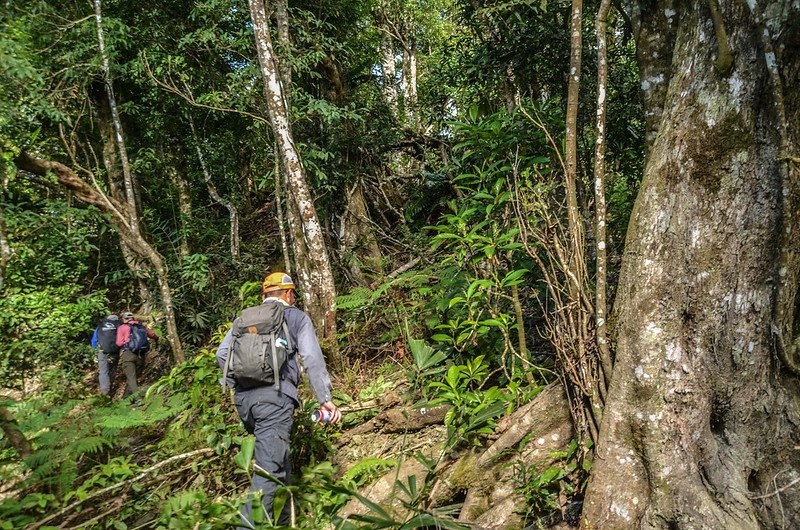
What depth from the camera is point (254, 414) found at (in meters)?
3.88

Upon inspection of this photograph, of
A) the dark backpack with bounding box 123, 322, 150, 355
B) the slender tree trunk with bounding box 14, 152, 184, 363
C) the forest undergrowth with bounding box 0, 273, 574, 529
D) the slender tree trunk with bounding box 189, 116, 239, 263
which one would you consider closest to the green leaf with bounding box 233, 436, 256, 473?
the forest undergrowth with bounding box 0, 273, 574, 529

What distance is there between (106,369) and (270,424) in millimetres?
6784

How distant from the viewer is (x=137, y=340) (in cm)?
868

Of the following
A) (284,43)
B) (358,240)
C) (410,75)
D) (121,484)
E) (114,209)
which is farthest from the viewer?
(410,75)

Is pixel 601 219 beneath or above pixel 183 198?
beneath

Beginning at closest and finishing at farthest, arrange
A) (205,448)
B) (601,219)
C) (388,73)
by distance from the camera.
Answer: (601,219)
(205,448)
(388,73)

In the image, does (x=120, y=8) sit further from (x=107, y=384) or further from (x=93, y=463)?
(x=93, y=463)

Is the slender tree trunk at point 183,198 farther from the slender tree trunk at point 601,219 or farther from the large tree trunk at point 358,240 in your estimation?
the slender tree trunk at point 601,219

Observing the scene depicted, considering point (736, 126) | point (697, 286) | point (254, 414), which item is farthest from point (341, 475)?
point (736, 126)

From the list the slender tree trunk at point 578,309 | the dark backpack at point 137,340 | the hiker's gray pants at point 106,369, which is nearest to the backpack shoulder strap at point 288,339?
the slender tree trunk at point 578,309

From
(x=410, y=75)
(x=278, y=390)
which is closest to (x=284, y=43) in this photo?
(x=278, y=390)

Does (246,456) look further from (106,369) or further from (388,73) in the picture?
(388,73)

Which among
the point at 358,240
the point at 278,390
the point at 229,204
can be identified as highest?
the point at 229,204

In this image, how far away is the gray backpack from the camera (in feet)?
12.4
